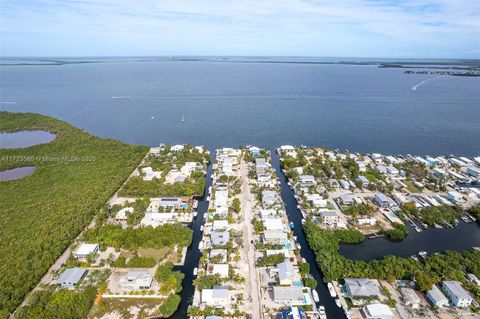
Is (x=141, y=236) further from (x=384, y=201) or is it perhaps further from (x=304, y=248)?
(x=384, y=201)

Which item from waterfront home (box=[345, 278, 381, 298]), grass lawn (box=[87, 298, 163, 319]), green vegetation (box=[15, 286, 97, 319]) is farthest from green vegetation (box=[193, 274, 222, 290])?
waterfront home (box=[345, 278, 381, 298])

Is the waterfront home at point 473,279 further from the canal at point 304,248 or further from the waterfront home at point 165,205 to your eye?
the waterfront home at point 165,205

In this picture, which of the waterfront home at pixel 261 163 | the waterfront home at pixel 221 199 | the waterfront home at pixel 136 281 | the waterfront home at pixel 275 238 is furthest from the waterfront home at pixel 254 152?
the waterfront home at pixel 136 281

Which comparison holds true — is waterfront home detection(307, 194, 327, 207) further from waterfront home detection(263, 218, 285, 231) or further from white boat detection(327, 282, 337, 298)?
white boat detection(327, 282, 337, 298)

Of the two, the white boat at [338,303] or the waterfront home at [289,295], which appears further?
the white boat at [338,303]

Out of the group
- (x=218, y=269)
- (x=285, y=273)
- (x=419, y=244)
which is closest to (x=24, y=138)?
(x=218, y=269)

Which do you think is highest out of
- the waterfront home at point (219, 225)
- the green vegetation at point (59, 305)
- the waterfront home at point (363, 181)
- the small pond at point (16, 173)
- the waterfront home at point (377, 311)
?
the waterfront home at point (363, 181)

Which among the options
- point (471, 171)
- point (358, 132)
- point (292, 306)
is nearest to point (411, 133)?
Result: point (358, 132)
